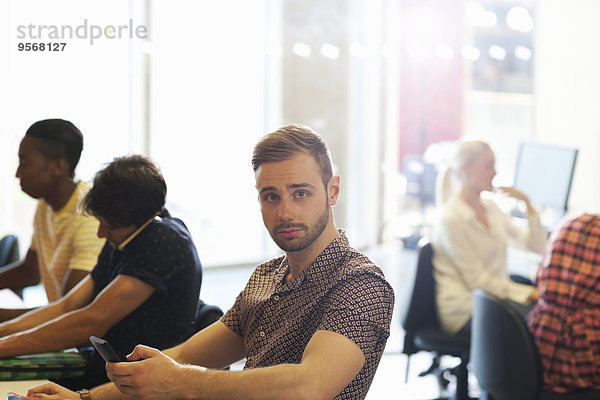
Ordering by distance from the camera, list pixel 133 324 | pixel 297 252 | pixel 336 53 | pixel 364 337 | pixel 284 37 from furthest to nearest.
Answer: pixel 336 53
pixel 284 37
pixel 133 324
pixel 297 252
pixel 364 337

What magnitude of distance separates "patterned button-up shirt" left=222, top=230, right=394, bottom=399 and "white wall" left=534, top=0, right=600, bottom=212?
3.95 meters

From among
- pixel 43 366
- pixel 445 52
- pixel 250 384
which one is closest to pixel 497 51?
pixel 445 52

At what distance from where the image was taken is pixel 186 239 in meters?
2.12

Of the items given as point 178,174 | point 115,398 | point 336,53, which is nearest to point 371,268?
point 115,398

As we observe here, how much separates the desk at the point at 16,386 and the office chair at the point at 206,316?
1.53ft

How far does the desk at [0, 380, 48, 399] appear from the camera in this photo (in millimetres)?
1748

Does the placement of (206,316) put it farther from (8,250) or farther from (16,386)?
(8,250)

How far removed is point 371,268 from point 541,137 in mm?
4457

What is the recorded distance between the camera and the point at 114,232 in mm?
2127

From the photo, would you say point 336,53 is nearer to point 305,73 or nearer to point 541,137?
point 305,73

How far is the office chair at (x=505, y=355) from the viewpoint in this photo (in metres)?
2.49

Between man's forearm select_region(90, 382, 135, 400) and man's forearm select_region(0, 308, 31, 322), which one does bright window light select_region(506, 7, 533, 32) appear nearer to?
man's forearm select_region(0, 308, 31, 322)

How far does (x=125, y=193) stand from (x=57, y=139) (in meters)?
0.64

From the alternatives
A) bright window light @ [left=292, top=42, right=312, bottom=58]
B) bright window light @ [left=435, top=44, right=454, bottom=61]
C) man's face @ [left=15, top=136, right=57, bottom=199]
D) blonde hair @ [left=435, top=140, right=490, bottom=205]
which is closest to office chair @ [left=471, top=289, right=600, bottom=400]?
blonde hair @ [left=435, top=140, right=490, bottom=205]
